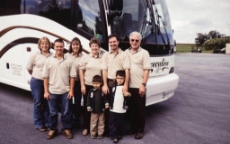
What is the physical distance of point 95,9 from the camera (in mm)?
4598

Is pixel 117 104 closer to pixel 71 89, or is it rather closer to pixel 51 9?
pixel 71 89

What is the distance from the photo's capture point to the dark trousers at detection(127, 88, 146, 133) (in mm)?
4180

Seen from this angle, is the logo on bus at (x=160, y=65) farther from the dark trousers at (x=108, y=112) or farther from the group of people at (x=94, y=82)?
the dark trousers at (x=108, y=112)

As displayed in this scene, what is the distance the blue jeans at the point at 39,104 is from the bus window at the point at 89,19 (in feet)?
4.29

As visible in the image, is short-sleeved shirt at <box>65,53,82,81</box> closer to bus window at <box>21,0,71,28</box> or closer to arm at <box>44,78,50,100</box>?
arm at <box>44,78,50,100</box>

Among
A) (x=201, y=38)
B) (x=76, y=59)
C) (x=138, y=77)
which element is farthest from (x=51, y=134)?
(x=201, y=38)

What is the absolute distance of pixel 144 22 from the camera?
16.1 ft

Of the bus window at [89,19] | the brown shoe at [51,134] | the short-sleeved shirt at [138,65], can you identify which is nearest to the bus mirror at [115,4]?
the bus window at [89,19]

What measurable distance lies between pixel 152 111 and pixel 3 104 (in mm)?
3627

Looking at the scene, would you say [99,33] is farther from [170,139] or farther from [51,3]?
[170,139]

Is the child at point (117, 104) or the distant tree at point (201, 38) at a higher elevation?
the distant tree at point (201, 38)

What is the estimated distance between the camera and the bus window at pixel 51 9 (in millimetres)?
4961

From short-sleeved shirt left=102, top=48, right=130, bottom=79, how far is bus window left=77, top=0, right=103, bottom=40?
67 centimetres

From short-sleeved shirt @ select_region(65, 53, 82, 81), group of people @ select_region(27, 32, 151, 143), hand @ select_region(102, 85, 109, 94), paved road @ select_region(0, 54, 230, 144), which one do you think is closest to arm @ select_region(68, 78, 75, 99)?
group of people @ select_region(27, 32, 151, 143)
